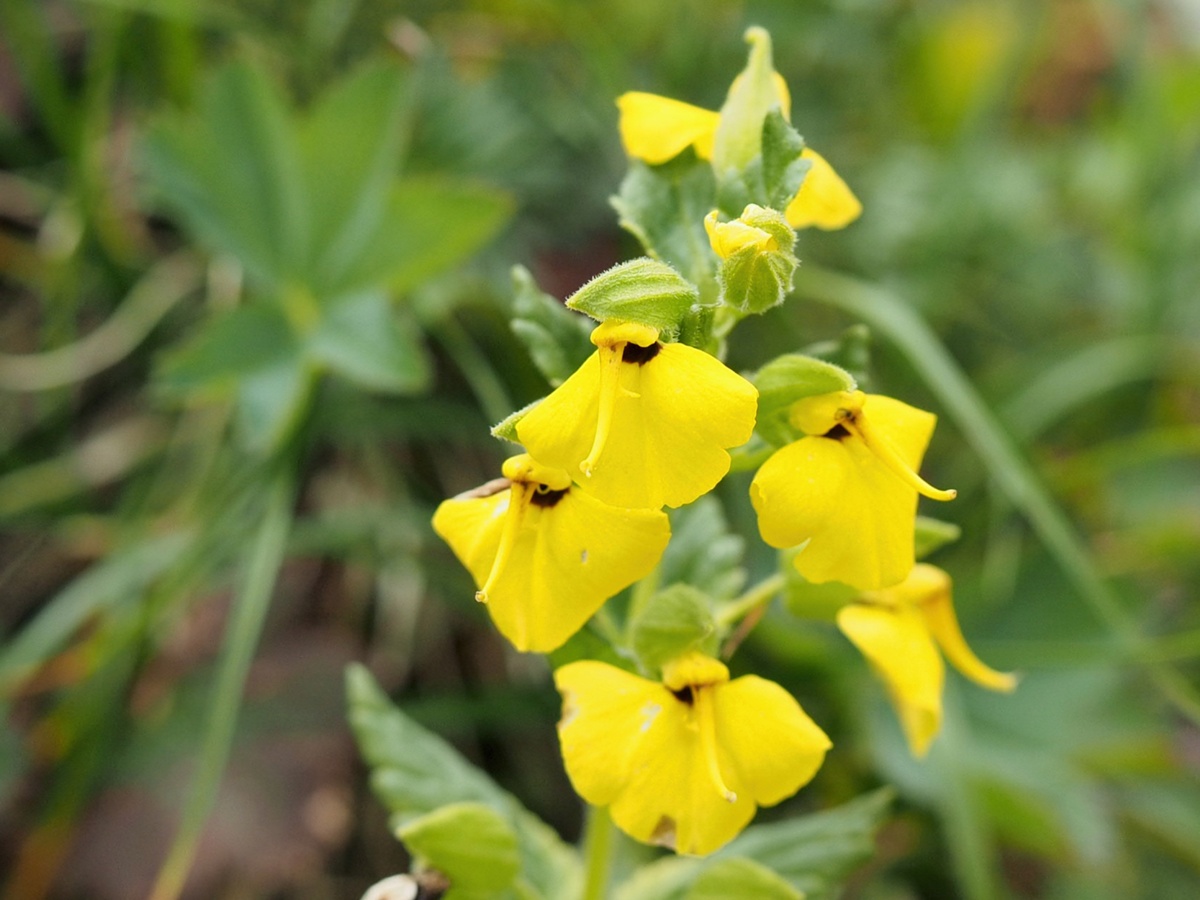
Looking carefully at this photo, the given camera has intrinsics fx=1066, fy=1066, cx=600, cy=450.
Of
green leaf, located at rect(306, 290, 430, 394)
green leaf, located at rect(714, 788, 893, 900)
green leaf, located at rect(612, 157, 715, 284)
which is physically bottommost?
green leaf, located at rect(714, 788, 893, 900)

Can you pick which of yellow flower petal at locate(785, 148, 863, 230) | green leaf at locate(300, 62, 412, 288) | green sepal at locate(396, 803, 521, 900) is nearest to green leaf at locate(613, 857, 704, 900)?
green sepal at locate(396, 803, 521, 900)

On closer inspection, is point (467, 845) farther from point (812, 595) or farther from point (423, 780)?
point (812, 595)

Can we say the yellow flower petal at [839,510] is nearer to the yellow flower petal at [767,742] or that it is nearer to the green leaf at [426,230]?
the yellow flower petal at [767,742]

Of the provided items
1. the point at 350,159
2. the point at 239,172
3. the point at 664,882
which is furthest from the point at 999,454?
the point at 239,172

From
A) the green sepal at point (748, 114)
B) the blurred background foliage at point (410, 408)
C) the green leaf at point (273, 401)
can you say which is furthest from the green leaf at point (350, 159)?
the green sepal at point (748, 114)

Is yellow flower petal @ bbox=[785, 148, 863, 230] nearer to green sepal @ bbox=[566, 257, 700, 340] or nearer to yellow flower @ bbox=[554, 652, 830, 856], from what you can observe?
green sepal @ bbox=[566, 257, 700, 340]

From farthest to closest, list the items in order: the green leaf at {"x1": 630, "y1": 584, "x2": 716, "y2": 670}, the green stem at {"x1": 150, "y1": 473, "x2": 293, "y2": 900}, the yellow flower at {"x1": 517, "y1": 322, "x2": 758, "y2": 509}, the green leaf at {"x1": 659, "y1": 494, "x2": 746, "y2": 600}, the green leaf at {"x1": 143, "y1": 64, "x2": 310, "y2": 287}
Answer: the green leaf at {"x1": 143, "y1": 64, "x2": 310, "y2": 287}
the green stem at {"x1": 150, "y1": 473, "x2": 293, "y2": 900}
the green leaf at {"x1": 659, "y1": 494, "x2": 746, "y2": 600}
the green leaf at {"x1": 630, "y1": 584, "x2": 716, "y2": 670}
the yellow flower at {"x1": 517, "y1": 322, "x2": 758, "y2": 509}

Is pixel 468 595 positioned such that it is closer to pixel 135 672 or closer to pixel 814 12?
pixel 135 672

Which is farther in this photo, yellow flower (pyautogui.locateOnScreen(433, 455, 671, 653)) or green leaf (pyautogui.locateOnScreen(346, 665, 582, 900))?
green leaf (pyautogui.locateOnScreen(346, 665, 582, 900))

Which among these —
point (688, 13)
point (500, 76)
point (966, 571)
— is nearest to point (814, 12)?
point (688, 13)
